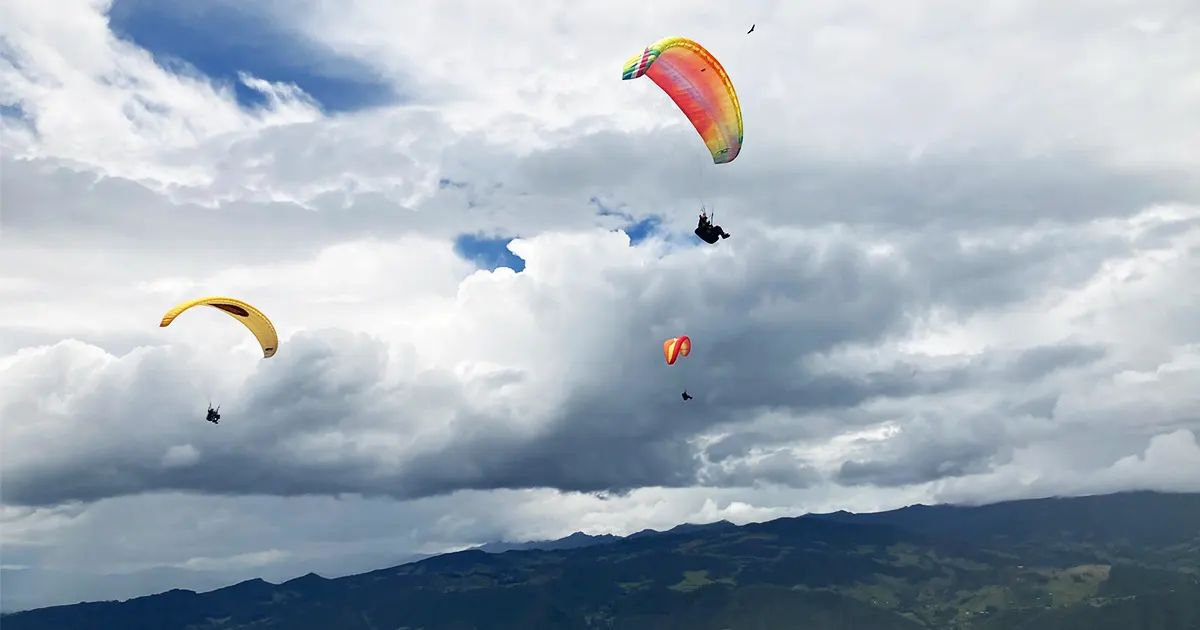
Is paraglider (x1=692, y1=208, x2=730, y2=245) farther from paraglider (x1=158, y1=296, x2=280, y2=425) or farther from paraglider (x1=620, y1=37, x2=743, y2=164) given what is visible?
paraglider (x1=158, y1=296, x2=280, y2=425)

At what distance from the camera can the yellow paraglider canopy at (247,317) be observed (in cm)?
8825

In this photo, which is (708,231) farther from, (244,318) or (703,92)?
(244,318)

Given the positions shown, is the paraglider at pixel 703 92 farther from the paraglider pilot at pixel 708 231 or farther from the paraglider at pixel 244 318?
the paraglider at pixel 244 318

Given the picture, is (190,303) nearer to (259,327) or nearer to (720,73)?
(259,327)

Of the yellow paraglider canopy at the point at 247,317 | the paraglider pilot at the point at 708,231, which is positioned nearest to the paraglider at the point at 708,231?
the paraglider pilot at the point at 708,231

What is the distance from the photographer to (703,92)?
69.3m

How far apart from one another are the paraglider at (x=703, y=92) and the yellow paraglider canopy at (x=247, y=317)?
4881 centimetres

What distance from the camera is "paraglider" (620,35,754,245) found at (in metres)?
65.2

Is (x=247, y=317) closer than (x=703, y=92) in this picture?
No

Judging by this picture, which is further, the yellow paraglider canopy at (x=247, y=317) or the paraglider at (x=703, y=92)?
the yellow paraglider canopy at (x=247, y=317)

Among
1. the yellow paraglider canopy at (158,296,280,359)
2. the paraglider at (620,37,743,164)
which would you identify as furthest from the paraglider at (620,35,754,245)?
the yellow paraglider canopy at (158,296,280,359)

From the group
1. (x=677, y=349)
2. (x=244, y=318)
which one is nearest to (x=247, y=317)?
(x=244, y=318)

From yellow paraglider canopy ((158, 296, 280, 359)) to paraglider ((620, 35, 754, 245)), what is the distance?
4881 cm

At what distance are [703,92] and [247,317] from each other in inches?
2199
